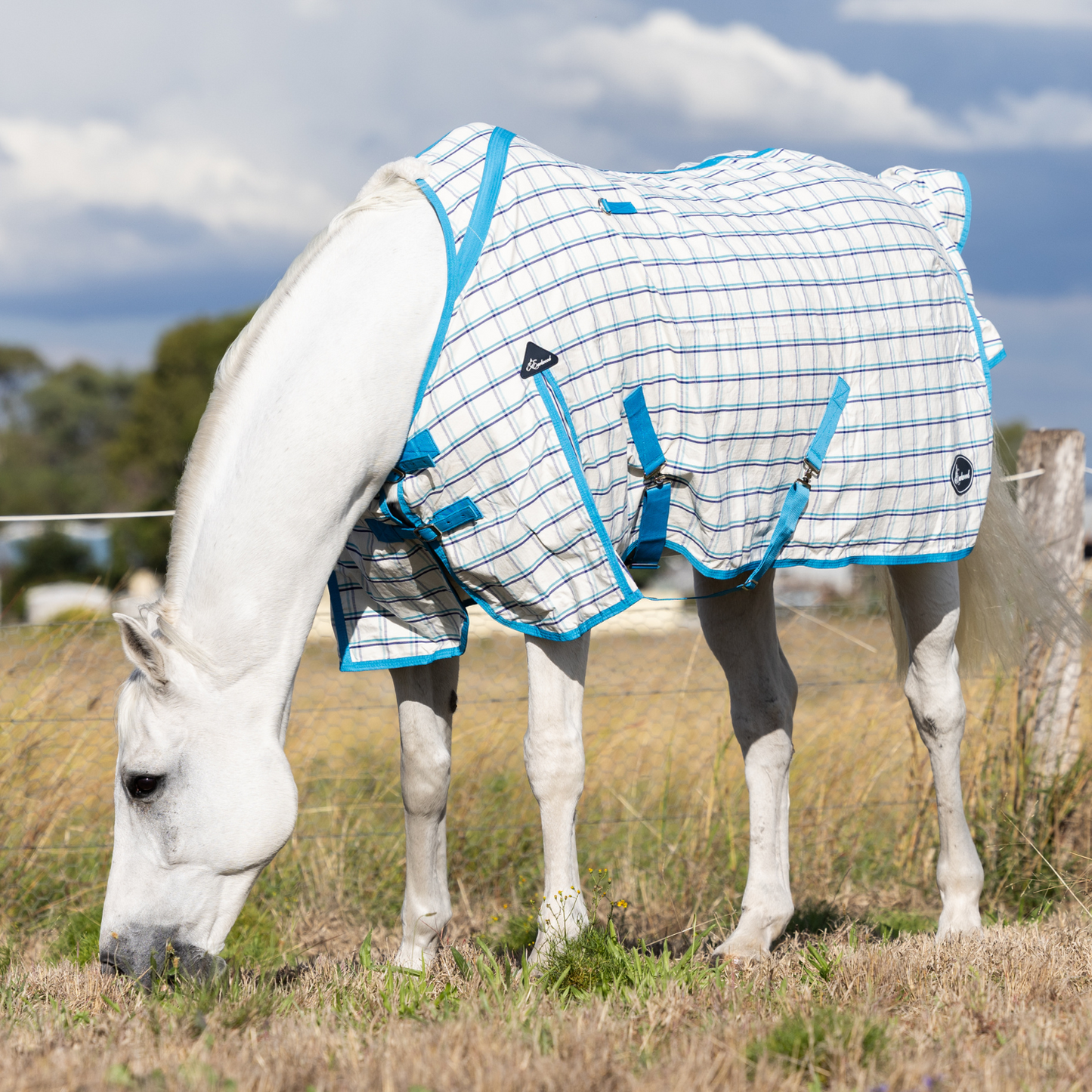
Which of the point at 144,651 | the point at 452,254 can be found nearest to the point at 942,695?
the point at 452,254

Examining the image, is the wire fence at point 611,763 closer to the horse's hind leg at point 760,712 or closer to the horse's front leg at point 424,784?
the horse's hind leg at point 760,712

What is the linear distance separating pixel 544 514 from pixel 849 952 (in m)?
1.23

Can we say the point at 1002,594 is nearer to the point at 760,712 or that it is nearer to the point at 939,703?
the point at 939,703

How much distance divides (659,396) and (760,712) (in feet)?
4.40

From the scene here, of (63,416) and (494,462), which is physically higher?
(63,416)

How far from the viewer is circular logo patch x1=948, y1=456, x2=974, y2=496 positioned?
10.6ft

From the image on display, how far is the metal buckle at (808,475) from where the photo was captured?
2.99m

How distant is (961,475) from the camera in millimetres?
3238

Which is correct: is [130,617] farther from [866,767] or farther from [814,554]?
[866,767]

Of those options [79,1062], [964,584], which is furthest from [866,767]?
[79,1062]

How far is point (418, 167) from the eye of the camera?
105 inches

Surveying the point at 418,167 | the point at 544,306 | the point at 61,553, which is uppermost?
the point at 418,167

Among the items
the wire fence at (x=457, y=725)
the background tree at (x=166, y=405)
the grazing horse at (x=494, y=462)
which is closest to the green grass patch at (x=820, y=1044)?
the grazing horse at (x=494, y=462)

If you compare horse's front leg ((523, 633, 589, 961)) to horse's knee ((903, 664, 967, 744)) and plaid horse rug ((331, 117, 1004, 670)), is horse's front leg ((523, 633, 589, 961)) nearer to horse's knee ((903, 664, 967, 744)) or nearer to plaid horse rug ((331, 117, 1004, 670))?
plaid horse rug ((331, 117, 1004, 670))
